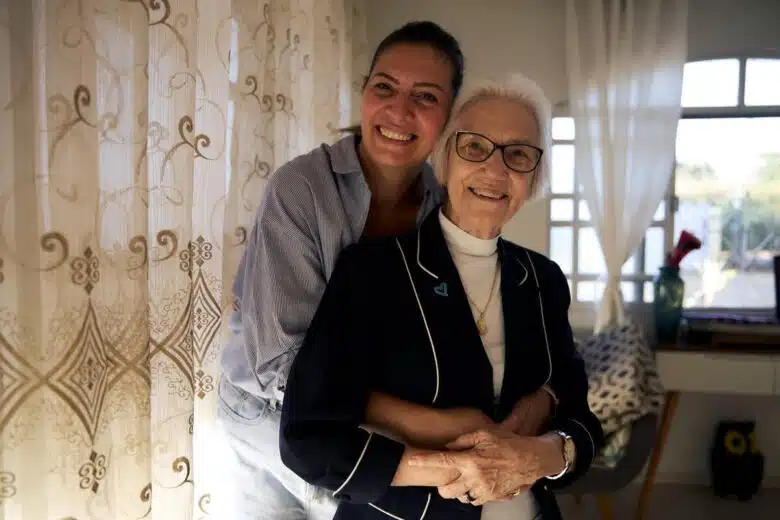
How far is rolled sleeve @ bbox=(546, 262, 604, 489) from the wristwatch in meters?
0.01

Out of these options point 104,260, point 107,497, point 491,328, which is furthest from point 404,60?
point 107,497

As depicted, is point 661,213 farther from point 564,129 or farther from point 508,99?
point 508,99

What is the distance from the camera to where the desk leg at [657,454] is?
2.97 m

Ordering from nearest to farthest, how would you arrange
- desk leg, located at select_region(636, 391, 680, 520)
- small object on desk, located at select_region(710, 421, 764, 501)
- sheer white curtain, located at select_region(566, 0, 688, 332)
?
desk leg, located at select_region(636, 391, 680, 520) → small object on desk, located at select_region(710, 421, 764, 501) → sheer white curtain, located at select_region(566, 0, 688, 332)

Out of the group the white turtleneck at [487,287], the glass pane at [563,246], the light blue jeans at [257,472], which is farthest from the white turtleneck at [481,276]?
the glass pane at [563,246]

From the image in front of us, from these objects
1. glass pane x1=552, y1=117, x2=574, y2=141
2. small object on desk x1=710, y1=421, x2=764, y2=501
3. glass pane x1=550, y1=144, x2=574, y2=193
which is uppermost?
glass pane x1=552, y1=117, x2=574, y2=141

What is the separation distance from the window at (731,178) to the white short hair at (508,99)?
9.29 feet

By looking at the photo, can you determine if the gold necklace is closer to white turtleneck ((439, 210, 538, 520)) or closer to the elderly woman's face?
white turtleneck ((439, 210, 538, 520))

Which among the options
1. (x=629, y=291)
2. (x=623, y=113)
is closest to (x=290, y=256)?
(x=623, y=113)

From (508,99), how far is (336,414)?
2.28 ft

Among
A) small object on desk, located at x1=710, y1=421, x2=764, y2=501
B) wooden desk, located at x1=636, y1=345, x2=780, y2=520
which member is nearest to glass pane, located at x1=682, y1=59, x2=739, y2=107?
wooden desk, located at x1=636, y1=345, x2=780, y2=520

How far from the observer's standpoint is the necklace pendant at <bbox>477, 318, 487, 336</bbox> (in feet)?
3.62

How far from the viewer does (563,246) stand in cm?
369

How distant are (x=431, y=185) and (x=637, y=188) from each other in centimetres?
248
